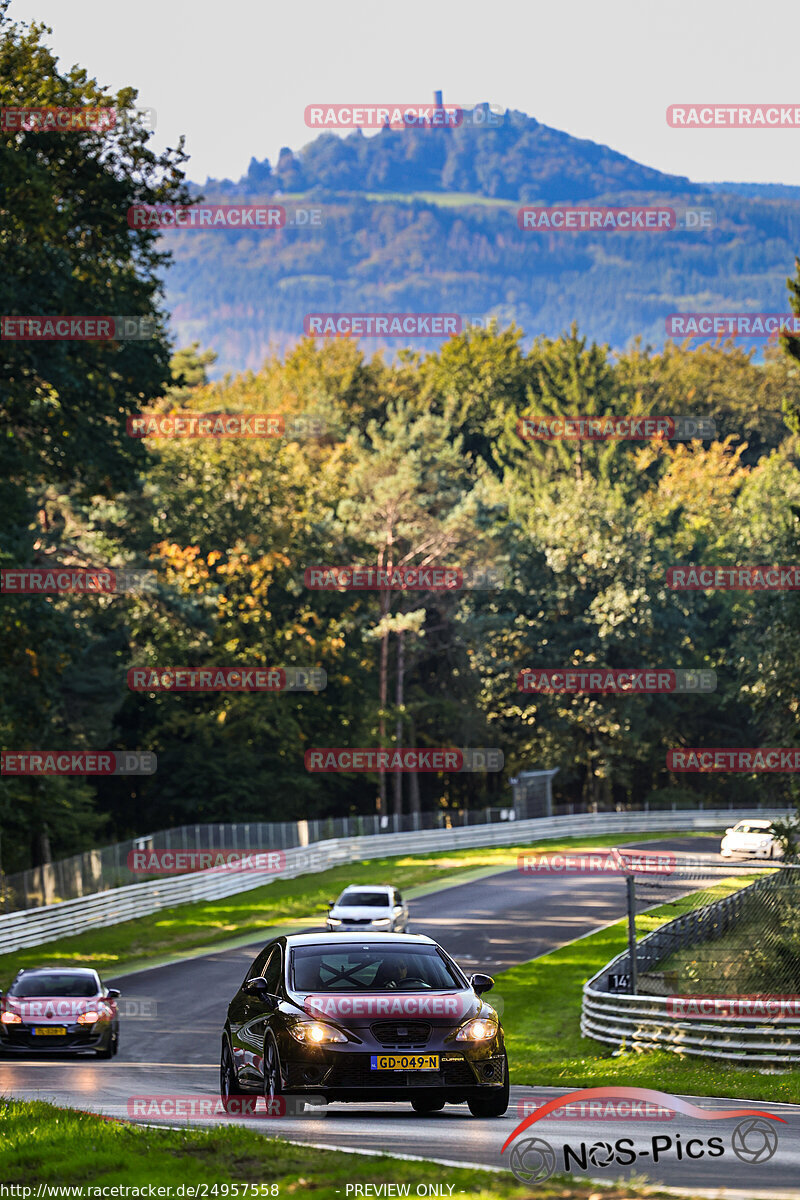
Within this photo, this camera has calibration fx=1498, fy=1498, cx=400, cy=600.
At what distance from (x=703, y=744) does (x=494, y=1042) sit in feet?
247

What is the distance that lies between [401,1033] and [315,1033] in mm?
616

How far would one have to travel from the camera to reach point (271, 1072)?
11156mm

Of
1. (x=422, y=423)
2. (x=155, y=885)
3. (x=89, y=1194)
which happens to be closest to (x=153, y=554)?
(x=422, y=423)

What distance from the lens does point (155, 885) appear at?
143 ft

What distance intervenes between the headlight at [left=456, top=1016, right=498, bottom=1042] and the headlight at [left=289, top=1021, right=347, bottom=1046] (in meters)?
0.85

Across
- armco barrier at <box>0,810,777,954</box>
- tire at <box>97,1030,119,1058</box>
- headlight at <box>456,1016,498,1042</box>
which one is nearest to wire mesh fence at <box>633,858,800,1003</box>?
tire at <box>97,1030,119,1058</box>

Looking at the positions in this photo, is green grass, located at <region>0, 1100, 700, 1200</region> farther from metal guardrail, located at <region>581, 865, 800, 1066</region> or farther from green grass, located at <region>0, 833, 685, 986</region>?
green grass, located at <region>0, 833, 685, 986</region>

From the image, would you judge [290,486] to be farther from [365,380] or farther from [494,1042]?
[494,1042]

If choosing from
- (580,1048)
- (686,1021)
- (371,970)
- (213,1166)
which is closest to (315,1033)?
(371,970)

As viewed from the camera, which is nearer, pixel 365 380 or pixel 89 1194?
pixel 89 1194

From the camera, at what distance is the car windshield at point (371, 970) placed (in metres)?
11.4

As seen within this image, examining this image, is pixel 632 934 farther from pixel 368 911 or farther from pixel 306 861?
pixel 306 861

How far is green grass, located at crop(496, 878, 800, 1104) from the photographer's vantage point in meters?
17.3

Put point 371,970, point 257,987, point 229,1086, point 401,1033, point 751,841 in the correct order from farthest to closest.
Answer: point 751,841, point 229,1086, point 257,987, point 371,970, point 401,1033
